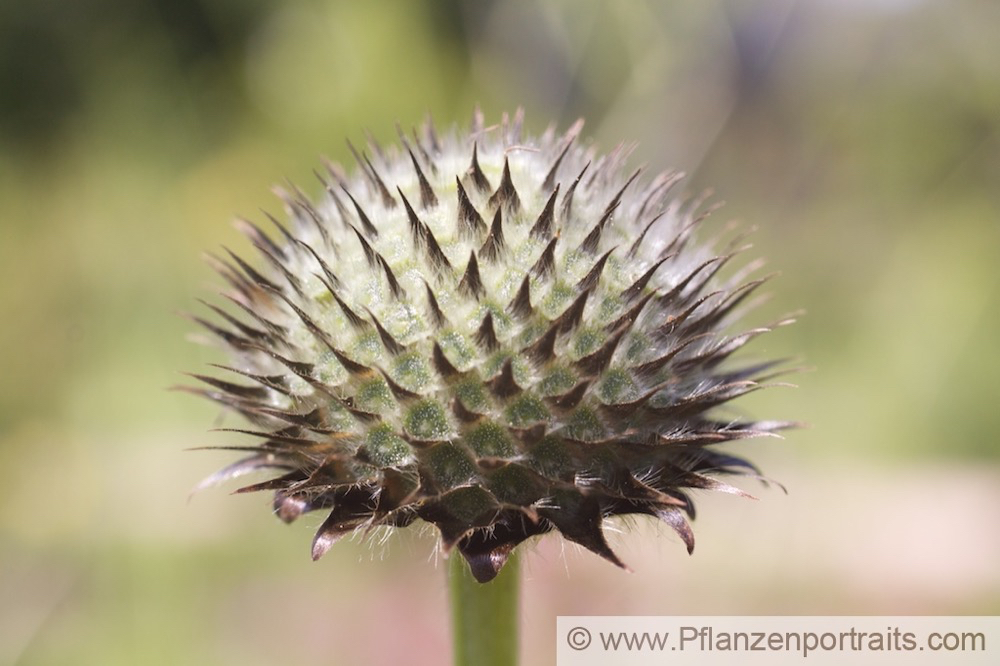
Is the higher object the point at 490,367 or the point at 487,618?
the point at 490,367

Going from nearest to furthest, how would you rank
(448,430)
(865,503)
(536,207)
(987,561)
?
1. (448,430)
2. (536,207)
3. (987,561)
4. (865,503)

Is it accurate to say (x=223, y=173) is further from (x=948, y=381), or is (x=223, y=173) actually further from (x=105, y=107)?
(x=948, y=381)

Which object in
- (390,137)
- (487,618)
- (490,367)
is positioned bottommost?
(487,618)

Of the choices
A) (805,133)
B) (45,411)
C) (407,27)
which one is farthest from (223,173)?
(805,133)

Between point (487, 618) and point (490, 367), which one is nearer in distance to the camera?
point (490, 367)

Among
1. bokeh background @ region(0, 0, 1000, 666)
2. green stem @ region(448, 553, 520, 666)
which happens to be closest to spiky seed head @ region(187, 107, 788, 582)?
green stem @ region(448, 553, 520, 666)

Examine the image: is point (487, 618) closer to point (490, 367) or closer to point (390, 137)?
point (490, 367)

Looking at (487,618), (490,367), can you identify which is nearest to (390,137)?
(487,618)

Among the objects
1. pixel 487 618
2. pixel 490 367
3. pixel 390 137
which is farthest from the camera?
pixel 390 137
